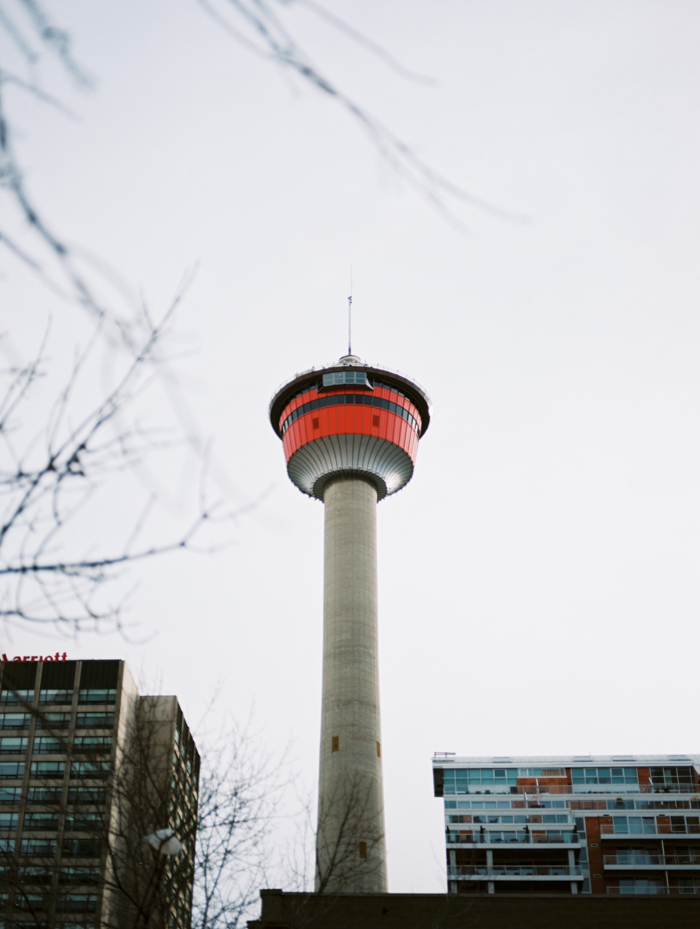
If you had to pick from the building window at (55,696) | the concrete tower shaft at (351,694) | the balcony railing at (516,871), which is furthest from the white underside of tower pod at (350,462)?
the building window at (55,696)

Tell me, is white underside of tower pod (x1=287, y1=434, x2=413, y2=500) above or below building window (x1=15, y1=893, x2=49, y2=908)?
above

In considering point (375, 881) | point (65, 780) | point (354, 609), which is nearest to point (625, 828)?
point (375, 881)

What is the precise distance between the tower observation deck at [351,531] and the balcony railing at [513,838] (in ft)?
30.6

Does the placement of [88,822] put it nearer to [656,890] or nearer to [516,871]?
[516,871]

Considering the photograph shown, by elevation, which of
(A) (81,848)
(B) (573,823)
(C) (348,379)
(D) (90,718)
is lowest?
(A) (81,848)

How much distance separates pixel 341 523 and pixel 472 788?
21.0 metres

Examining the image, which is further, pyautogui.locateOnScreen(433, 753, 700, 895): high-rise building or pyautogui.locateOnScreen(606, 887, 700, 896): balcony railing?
pyautogui.locateOnScreen(433, 753, 700, 895): high-rise building

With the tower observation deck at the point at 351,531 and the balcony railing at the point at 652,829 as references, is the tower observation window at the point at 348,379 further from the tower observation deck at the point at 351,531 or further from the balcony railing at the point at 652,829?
the balcony railing at the point at 652,829

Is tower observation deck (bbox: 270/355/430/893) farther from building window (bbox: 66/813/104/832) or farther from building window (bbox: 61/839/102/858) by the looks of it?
building window (bbox: 66/813/104/832)

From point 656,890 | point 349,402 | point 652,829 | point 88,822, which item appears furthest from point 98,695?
point 88,822

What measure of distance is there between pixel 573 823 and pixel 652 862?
5.45m

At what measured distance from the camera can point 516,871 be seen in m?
59.5

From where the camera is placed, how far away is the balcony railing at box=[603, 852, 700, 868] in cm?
5825

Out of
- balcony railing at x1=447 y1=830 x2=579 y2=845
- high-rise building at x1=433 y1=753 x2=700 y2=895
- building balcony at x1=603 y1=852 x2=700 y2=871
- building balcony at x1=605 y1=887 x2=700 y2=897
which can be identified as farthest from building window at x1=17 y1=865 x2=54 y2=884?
building balcony at x1=603 y1=852 x2=700 y2=871
